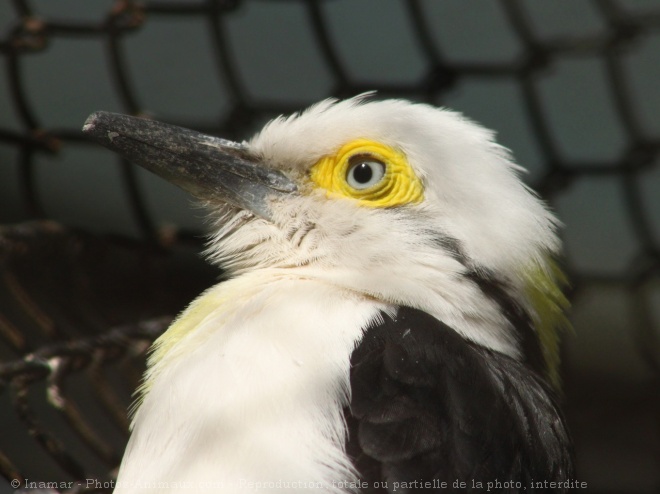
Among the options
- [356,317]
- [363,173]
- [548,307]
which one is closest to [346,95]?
[363,173]

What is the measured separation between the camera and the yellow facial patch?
7.29 feet

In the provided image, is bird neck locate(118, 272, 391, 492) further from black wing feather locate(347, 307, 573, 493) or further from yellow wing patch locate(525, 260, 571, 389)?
yellow wing patch locate(525, 260, 571, 389)

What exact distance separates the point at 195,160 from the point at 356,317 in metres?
0.71

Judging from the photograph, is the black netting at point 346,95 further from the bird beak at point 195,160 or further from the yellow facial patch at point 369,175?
the yellow facial patch at point 369,175

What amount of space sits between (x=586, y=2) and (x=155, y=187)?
5.83 feet

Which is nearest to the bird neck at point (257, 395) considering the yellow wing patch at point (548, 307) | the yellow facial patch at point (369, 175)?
the yellow facial patch at point (369, 175)

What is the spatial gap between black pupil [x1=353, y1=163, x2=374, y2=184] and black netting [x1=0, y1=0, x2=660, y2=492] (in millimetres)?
1127

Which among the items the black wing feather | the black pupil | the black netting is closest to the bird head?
the black pupil

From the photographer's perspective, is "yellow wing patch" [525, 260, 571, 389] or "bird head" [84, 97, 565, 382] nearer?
"bird head" [84, 97, 565, 382]

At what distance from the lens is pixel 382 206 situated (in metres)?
2.21

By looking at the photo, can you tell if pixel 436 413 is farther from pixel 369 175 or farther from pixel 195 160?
pixel 195 160

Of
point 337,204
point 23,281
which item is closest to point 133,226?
point 23,281

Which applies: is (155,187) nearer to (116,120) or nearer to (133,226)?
(133,226)

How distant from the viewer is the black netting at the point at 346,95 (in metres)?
3.25
